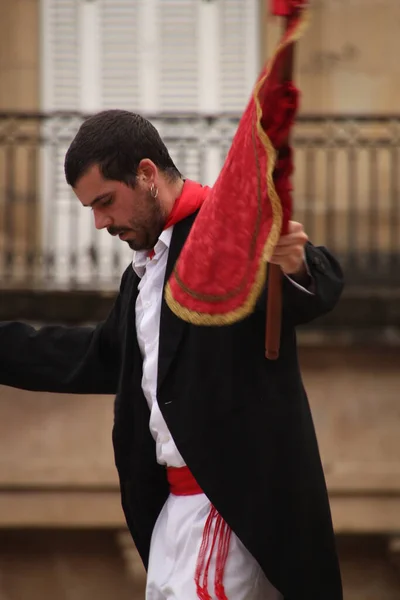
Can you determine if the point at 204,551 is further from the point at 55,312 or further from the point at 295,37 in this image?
the point at 55,312

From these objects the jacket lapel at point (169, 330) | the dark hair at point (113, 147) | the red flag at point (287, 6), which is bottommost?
the jacket lapel at point (169, 330)

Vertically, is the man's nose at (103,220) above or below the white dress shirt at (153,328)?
above

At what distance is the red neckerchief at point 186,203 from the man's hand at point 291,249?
1.43ft

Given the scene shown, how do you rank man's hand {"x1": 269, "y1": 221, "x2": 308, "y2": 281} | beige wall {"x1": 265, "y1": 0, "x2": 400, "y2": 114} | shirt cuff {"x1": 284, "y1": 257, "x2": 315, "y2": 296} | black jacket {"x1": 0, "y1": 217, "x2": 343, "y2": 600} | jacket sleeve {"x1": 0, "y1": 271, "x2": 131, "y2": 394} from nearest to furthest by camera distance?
man's hand {"x1": 269, "y1": 221, "x2": 308, "y2": 281} < shirt cuff {"x1": 284, "y1": 257, "x2": 315, "y2": 296} < black jacket {"x1": 0, "y1": 217, "x2": 343, "y2": 600} < jacket sleeve {"x1": 0, "y1": 271, "x2": 131, "y2": 394} < beige wall {"x1": 265, "y1": 0, "x2": 400, "y2": 114}

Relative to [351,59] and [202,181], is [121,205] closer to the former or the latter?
[202,181]

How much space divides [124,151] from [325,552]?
108 centimetres

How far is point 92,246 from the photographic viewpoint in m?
8.84

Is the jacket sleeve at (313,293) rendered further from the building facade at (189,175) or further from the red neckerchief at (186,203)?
the building facade at (189,175)

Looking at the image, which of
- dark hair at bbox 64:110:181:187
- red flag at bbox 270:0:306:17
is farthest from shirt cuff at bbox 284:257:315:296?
red flag at bbox 270:0:306:17

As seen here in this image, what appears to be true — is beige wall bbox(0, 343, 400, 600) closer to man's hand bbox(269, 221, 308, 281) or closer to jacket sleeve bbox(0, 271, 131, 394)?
jacket sleeve bbox(0, 271, 131, 394)

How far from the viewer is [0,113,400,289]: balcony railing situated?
8953mm

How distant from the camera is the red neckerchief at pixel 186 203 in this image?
3.21m

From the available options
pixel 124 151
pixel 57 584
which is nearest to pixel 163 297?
pixel 124 151

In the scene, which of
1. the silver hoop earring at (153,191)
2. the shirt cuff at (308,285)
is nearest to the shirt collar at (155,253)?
the silver hoop earring at (153,191)
